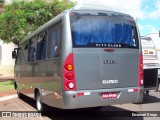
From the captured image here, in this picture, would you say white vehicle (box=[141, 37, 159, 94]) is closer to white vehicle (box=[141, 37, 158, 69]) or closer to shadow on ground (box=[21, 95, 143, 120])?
white vehicle (box=[141, 37, 158, 69])

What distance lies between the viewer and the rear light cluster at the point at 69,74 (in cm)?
737

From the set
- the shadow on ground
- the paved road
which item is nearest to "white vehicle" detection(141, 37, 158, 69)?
the paved road

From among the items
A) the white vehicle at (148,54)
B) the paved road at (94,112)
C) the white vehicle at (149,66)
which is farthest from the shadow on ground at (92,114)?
the white vehicle at (148,54)

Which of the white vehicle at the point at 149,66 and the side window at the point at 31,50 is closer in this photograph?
the side window at the point at 31,50

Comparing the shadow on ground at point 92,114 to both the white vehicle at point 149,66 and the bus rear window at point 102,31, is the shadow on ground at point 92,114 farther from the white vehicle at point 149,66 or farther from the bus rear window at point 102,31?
the bus rear window at point 102,31

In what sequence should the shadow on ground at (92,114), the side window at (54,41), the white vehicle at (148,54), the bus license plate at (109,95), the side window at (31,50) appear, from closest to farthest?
the bus license plate at (109,95), the side window at (54,41), the shadow on ground at (92,114), the side window at (31,50), the white vehicle at (148,54)

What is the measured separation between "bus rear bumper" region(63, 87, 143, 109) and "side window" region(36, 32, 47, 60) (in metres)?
2.21

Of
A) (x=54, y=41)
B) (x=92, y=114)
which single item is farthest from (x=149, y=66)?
(x=54, y=41)

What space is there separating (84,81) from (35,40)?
3.72 metres

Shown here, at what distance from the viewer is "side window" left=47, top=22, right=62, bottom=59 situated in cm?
790

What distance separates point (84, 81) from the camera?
7500 mm

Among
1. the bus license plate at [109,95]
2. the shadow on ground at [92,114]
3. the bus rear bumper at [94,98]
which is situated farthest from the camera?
the shadow on ground at [92,114]

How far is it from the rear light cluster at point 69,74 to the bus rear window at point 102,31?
1.39 ft

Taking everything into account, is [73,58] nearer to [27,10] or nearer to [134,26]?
[134,26]
